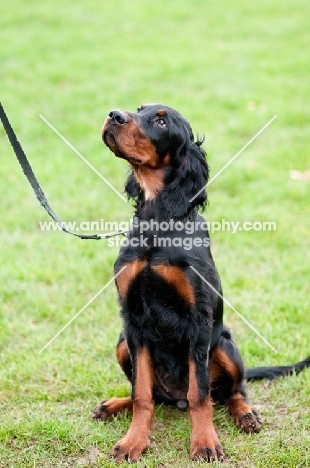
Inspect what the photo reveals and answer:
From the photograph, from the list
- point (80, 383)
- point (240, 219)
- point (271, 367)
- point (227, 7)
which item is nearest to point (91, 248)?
point (240, 219)

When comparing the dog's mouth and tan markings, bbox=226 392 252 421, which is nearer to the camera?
the dog's mouth

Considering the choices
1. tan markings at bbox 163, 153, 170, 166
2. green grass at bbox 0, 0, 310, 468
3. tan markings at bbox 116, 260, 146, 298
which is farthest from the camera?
green grass at bbox 0, 0, 310, 468

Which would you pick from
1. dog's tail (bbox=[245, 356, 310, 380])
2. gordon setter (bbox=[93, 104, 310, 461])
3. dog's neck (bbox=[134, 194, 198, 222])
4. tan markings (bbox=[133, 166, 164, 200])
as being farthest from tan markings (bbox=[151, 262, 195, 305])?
dog's tail (bbox=[245, 356, 310, 380])

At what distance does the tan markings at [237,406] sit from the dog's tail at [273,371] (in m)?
0.29

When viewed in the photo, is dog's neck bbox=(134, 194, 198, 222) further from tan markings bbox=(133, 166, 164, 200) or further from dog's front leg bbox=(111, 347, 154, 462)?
dog's front leg bbox=(111, 347, 154, 462)

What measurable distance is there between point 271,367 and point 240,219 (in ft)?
7.86

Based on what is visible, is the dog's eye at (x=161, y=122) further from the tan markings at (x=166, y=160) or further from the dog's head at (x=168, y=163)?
the tan markings at (x=166, y=160)

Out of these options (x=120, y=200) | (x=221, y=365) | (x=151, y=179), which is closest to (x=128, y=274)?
(x=151, y=179)

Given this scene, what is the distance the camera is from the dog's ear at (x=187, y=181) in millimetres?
3314

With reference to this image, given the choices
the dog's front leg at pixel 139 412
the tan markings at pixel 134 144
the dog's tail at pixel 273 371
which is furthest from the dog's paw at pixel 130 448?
the tan markings at pixel 134 144

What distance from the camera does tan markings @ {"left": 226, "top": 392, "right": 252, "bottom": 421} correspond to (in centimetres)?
345

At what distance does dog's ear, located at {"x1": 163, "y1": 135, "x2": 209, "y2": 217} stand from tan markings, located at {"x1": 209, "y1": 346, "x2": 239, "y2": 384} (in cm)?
78

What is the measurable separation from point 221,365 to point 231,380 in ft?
0.32

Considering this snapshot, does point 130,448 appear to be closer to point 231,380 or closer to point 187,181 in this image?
point 231,380
